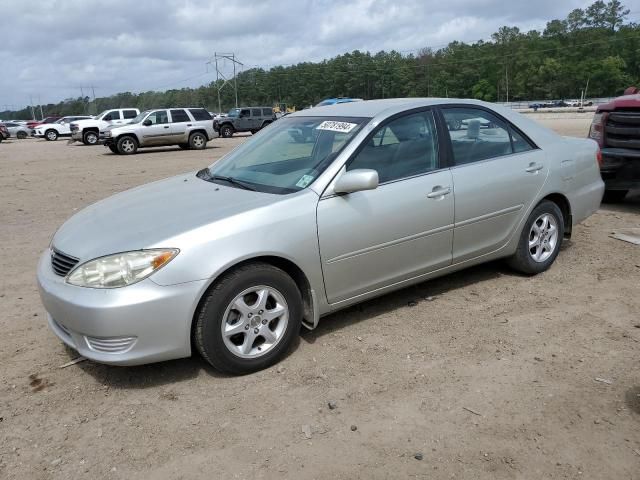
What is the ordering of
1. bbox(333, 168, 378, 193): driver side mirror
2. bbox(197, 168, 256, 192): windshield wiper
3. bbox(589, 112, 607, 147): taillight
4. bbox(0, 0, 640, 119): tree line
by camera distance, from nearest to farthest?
bbox(333, 168, 378, 193): driver side mirror, bbox(197, 168, 256, 192): windshield wiper, bbox(589, 112, 607, 147): taillight, bbox(0, 0, 640, 119): tree line

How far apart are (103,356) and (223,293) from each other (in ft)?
2.48

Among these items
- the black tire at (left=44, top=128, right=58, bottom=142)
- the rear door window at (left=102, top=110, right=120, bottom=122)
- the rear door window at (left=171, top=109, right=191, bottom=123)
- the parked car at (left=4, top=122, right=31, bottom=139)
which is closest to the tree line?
the parked car at (left=4, top=122, right=31, bottom=139)

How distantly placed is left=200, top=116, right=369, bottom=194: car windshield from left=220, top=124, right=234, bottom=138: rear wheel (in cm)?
2901

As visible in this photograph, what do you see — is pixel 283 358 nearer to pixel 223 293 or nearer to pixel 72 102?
pixel 223 293

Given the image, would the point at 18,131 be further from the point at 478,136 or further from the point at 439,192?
the point at 439,192

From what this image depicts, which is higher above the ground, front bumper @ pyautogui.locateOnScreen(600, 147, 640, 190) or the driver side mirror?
the driver side mirror

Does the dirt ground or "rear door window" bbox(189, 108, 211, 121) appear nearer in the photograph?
the dirt ground

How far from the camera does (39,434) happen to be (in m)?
2.88

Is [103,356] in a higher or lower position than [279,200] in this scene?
lower

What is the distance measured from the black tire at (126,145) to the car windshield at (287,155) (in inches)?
683

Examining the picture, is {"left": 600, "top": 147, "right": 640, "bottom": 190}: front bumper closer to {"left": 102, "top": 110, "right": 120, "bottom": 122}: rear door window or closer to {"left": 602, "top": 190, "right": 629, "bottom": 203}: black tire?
{"left": 602, "top": 190, "right": 629, "bottom": 203}: black tire

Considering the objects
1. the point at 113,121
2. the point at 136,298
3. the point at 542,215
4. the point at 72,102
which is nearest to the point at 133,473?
the point at 136,298

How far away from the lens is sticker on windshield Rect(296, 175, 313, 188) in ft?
11.9

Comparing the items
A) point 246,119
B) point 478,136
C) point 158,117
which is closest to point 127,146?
point 158,117
